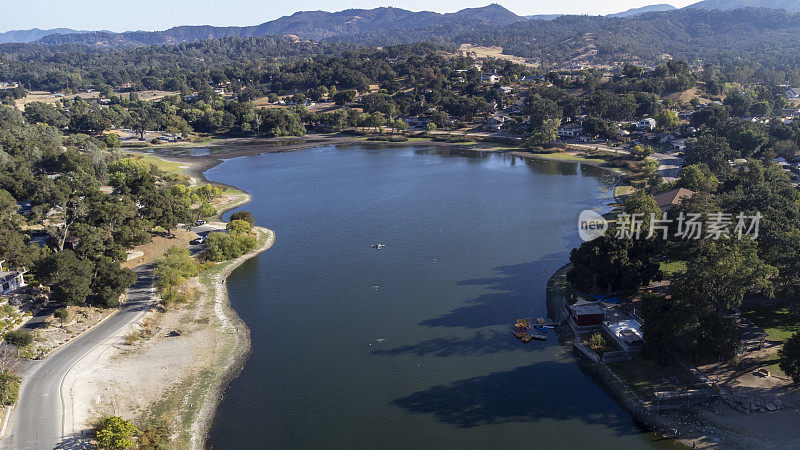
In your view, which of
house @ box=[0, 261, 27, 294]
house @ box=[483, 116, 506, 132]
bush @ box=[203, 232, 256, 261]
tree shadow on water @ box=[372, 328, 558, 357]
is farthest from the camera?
house @ box=[483, 116, 506, 132]

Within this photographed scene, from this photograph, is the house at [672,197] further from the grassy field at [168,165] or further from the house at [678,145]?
the grassy field at [168,165]

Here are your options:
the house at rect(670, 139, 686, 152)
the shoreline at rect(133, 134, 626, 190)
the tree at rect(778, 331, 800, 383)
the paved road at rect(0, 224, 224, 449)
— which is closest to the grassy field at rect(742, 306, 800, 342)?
the tree at rect(778, 331, 800, 383)

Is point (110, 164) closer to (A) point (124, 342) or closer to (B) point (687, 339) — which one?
(A) point (124, 342)

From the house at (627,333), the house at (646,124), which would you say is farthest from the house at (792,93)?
the house at (627,333)

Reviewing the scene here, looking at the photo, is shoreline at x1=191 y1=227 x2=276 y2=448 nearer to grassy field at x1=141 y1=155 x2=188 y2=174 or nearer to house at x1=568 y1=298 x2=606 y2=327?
house at x1=568 y1=298 x2=606 y2=327

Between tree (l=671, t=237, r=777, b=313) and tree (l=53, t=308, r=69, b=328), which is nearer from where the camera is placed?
tree (l=671, t=237, r=777, b=313)

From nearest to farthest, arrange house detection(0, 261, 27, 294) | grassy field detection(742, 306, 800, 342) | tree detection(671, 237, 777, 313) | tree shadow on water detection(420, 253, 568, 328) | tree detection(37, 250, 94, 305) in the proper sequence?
tree detection(671, 237, 777, 313), grassy field detection(742, 306, 800, 342), tree detection(37, 250, 94, 305), tree shadow on water detection(420, 253, 568, 328), house detection(0, 261, 27, 294)

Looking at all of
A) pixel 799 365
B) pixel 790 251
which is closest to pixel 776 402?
pixel 799 365
